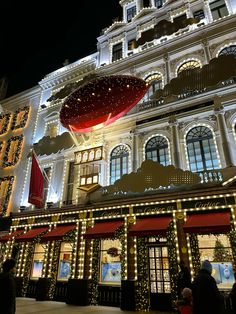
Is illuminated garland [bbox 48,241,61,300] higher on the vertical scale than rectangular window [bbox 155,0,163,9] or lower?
lower

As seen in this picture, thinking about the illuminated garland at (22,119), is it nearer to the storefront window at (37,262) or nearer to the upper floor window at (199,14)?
the storefront window at (37,262)

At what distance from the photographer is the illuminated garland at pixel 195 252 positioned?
9961 millimetres

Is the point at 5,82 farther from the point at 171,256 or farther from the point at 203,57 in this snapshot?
the point at 171,256

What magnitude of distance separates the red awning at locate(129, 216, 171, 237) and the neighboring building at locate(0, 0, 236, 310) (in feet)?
0.15

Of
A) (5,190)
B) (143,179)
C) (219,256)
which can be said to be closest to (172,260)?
(219,256)

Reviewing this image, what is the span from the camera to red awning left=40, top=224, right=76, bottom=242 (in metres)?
12.5

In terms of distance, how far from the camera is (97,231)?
11.6 meters

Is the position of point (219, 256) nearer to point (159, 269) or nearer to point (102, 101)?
point (159, 269)

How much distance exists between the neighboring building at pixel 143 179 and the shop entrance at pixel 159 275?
42 millimetres

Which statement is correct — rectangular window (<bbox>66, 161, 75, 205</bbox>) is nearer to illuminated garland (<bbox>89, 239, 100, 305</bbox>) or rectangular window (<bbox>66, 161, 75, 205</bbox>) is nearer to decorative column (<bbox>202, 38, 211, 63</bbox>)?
illuminated garland (<bbox>89, 239, 100, 305</bbox>)

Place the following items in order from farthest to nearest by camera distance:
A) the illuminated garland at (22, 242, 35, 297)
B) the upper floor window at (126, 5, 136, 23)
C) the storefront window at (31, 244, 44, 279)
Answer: the upper floor window at (126, 5, 136, 23) < the storefront window at (31, 244, 44, 279) < the illuminated garland at (22, 242, 35, 297)

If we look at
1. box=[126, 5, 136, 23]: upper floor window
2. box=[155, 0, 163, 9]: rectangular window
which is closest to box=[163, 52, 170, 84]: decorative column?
Result: box=[155, 0, 163, 9]: rectangular window

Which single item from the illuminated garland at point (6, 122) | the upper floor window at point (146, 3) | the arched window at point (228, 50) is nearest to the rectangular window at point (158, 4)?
the upper floor window at point (146, 3)

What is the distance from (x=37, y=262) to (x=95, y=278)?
452 centimetres
